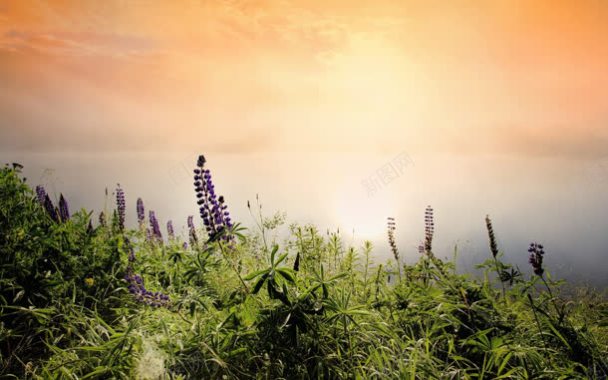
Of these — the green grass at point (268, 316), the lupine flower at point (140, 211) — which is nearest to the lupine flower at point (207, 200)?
the green grass at point (268, 316)

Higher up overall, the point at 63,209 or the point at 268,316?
the point at 63,209

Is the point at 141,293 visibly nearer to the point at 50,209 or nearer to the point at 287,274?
the point at 50,209

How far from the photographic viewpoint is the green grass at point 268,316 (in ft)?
8.62

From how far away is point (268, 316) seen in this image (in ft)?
9.05

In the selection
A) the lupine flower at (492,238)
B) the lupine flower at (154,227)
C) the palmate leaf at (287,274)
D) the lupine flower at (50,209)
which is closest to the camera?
the palmate leaf at (287,274)

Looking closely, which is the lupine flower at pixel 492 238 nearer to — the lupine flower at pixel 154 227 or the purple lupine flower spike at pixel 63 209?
the purple lupine flower spike at pixel 63 209

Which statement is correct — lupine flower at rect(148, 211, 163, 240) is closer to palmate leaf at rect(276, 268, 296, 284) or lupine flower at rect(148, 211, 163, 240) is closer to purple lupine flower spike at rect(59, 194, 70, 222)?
purple lupine flower spike at rect(59, 194, 70, 222)

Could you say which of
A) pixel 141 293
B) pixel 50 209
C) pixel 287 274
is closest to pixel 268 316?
pixel 287 274

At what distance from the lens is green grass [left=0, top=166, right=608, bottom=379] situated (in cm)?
263

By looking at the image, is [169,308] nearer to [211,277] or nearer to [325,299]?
[211,277]

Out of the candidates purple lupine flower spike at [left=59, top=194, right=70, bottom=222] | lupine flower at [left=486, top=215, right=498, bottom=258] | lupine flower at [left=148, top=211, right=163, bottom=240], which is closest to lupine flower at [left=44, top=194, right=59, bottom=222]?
purple lupine flower spike at [left=59, top=194, right=70, bottom=222]

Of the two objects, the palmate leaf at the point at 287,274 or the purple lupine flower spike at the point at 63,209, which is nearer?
the palmate leaf at the point at 287,274

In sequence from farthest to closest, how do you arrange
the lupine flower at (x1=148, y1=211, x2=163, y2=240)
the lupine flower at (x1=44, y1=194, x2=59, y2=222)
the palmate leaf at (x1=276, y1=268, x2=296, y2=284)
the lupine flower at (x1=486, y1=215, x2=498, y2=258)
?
the lupine flower at (x1=148, y1=211, x2=163, y2=240) < the lupine flower at (x1=44, y1=194, x2=59, y2=222) < the lupine flower at (x1=486, y1=215, x2=498, y2=258) < the palmate leaf at (x1=276, y1=268, x2=296, y2=284)

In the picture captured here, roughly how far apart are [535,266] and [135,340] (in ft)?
8.65
